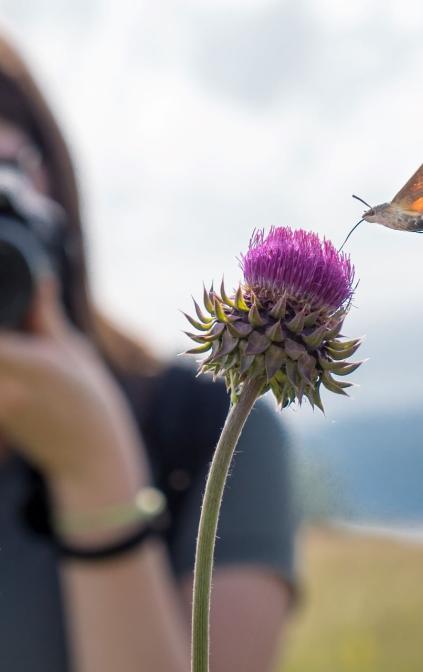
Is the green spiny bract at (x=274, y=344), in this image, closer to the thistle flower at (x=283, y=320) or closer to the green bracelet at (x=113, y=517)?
the thistle flower at (x=283, y=320)

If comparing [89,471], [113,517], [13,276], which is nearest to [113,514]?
[113,517]

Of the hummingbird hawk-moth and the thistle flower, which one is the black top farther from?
the hummingbird hawk-moth

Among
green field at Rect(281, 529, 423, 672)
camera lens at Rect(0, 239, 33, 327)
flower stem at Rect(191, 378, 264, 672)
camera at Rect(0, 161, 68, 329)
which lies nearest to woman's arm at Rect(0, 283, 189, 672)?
camera at Rect(0, 161, 68, 329)

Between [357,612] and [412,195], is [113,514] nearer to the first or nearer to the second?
[412,195]

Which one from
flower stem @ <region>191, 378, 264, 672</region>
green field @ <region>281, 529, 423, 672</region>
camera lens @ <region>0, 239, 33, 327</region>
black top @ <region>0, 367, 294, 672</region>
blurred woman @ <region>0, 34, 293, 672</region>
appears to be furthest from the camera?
green field @ <region>281, 529, 423, 672</region>

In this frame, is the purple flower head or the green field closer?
the purple flower head

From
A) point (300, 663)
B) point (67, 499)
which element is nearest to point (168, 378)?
point (67, 499)
